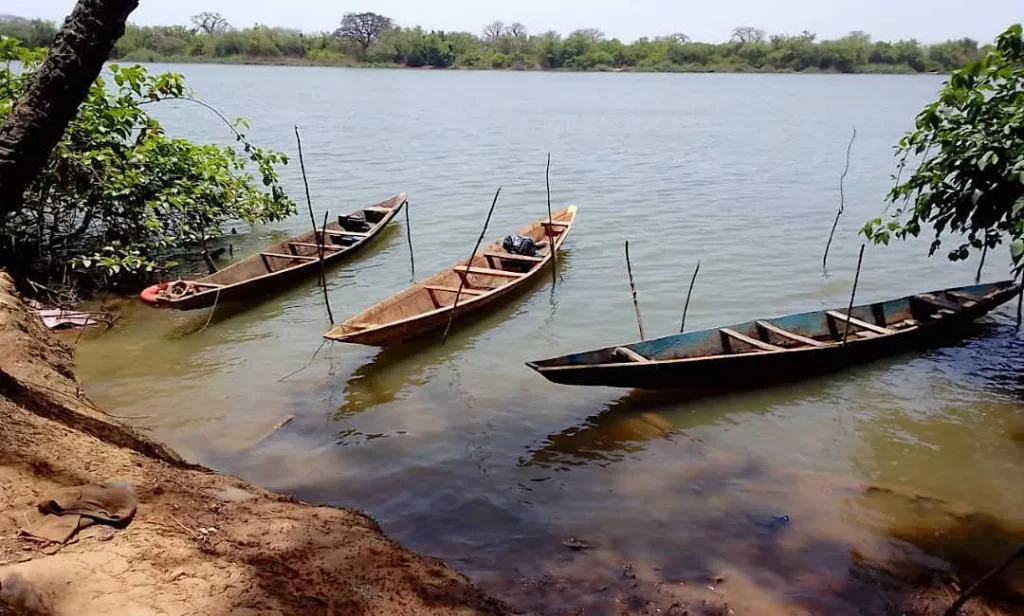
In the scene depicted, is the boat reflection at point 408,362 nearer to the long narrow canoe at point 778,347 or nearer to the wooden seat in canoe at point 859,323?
the long narrow canoe at point 778,347

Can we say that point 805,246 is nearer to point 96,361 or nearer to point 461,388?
point 461,388

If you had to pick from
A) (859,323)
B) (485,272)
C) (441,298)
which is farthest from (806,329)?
(441,298)

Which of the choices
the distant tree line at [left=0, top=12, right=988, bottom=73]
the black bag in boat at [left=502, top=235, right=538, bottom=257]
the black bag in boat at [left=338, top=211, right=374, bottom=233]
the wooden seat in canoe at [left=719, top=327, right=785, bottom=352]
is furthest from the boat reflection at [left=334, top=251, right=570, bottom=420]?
the distant tree line at [left=0, top=12, right=988, bottom=73]

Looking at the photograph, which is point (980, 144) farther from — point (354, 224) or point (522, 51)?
point (522, 51)

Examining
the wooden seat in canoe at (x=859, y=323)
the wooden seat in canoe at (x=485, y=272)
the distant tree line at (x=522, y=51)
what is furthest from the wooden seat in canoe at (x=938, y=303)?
the distant tree line at (x=522, y=51)

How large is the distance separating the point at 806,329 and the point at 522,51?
66.6 metres

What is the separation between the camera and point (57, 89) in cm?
293

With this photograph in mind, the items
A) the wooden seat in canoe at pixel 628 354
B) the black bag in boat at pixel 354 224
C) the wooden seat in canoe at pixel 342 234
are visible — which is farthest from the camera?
the black bag in boat at pixel 354 224

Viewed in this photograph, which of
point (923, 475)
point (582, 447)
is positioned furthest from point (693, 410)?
point (923, 475)

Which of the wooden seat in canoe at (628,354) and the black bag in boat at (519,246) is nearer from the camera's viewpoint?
the wooden seat in canoe at (628,354)

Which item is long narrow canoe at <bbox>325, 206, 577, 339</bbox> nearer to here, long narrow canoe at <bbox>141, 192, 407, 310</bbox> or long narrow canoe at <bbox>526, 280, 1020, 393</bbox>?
long narrow canoe at <bbox>141, 192, 407, 310</bbox>

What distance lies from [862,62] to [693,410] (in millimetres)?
64646

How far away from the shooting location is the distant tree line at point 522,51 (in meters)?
61.0

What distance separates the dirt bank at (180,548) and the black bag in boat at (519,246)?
6.18m
